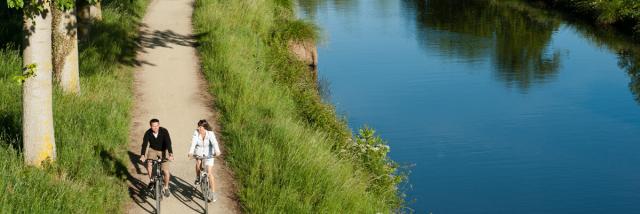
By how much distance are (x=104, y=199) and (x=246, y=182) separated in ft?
7.74

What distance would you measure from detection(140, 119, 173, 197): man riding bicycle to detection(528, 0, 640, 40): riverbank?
3078 cm

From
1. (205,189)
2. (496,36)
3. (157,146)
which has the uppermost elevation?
(157,146)

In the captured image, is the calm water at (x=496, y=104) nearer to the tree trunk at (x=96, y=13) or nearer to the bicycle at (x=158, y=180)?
the bicycle at (x=158, y=180)

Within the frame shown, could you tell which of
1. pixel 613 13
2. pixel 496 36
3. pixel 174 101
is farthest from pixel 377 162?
pixel 613 13

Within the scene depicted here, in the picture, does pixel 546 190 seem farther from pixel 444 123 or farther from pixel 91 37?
pixel 91 37

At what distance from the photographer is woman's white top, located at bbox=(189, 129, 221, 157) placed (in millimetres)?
13398

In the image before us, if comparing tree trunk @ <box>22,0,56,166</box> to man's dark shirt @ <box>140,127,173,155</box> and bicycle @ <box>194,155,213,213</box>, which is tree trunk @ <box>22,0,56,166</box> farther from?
bicycle @ <box>194,155,213,213</box>

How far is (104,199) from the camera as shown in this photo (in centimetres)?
1336

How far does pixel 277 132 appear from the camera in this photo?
55.1 feet

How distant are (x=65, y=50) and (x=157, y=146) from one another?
6.03 meters

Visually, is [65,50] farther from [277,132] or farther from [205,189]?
[205,189]

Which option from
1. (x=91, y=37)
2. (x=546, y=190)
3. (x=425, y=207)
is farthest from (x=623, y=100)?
(x=91, y=37)

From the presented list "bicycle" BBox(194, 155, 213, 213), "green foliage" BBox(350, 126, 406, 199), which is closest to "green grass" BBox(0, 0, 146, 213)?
"bicycle" BBox(194, 155, 213, 213)

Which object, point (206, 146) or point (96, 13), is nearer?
point (206, 146)
